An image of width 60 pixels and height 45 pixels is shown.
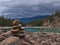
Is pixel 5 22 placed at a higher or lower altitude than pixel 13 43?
lower

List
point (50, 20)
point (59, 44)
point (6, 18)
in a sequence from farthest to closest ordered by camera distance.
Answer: point (50, 20) < point (6, 18) < point (59, 44)

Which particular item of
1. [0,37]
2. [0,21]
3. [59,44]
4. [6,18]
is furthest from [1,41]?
[6,18]

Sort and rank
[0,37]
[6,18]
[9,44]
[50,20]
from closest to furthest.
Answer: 1. [9,44]
2. [0,37]
3. [6,18]
4. [50,20]

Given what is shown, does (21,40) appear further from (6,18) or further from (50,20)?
(50,20)

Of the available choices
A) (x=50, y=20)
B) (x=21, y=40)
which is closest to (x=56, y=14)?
(x=50, y=20)

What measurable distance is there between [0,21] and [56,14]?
16.1 m

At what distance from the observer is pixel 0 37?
6508 millimetres

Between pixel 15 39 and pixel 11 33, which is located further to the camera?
pixel 11 33

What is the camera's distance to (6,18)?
47.9 m

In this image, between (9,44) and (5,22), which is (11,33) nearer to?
(9,44)

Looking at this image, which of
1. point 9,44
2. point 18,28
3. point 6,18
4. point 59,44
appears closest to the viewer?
point 9,44

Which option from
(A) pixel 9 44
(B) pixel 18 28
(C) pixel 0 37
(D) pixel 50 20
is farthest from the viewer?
(D) pixel 50 20

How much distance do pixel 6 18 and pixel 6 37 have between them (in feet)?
136

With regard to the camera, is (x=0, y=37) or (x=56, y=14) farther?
(x=56, y=14)
